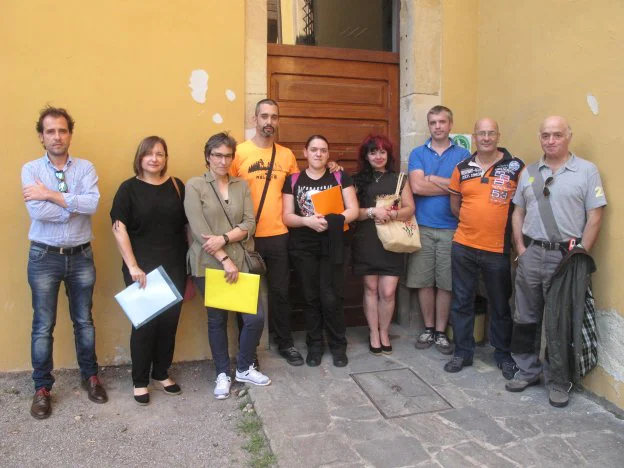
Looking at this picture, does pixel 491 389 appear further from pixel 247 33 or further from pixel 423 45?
pixel 247 33

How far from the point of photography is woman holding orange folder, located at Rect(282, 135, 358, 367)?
4039 mm

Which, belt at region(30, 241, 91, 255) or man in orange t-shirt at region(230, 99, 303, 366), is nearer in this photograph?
belt at region(30, 241, 91, 255)

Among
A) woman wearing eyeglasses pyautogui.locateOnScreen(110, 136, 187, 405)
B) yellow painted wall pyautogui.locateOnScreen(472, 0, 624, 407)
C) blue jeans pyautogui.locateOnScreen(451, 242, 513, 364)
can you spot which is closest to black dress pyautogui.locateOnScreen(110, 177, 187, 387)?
woman wearing eyeglasses pyautogui.locateOnScreen(110, 136, 187, 405)

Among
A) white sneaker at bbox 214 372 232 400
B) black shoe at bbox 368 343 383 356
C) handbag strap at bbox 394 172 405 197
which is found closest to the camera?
white sneaker at bbox 214 372 232 400

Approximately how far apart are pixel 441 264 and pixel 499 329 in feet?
2.41

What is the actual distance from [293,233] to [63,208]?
168 cm

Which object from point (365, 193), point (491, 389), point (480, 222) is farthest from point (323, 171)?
point (491, 389)

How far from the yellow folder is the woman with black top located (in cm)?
108

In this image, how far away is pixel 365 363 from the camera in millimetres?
4371

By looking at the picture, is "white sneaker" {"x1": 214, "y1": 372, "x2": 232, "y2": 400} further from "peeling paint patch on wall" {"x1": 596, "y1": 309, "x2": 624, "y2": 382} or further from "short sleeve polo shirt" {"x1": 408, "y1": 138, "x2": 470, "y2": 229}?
"peeling paint patch on wall" {"x1": 596, "y1": 309, "x2": 624, "y2": 382}

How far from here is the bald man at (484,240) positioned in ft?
13.1

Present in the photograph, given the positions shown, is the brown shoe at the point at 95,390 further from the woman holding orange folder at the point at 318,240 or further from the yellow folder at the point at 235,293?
the woman holding orange folder at the point at 318,240

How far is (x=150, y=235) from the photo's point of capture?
12.0ft

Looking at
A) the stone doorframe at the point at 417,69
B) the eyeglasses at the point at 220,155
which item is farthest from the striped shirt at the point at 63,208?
the stone doorframe at the point at 417,69
